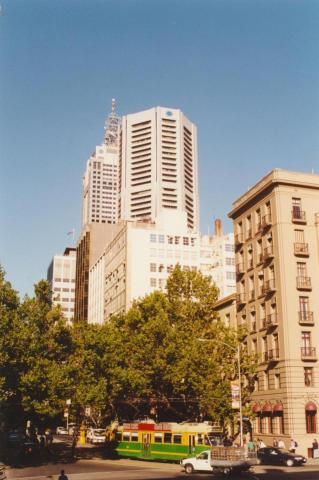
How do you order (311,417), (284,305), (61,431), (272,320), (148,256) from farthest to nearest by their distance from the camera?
(61,431), (148,256), (272,320), (284,305), (311,417)

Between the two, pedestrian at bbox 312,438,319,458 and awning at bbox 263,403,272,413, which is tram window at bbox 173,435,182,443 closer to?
awning at bbox 263,403,272,413

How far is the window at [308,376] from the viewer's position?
174 ft

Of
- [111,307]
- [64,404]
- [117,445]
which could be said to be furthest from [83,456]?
[111,307]

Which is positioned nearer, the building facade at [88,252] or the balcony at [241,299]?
the balcony at [241,299]

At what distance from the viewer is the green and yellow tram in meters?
44.1

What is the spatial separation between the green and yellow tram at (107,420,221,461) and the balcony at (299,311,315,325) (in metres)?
13.6

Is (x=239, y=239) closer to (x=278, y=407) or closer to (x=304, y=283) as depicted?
(x=304, y=283)

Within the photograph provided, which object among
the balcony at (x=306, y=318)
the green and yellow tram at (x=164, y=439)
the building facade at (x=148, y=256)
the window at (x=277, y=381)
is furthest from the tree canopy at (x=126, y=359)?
the building facade at (x=148, y=256)

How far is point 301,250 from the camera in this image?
2211 inches

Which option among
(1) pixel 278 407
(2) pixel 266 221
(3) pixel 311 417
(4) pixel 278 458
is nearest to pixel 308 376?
(3) pixel 311 417

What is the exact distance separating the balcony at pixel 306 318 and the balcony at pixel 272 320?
8.03ft

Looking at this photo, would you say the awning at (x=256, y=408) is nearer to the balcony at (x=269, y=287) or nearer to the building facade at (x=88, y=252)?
the balcony at (x=269, y=287)

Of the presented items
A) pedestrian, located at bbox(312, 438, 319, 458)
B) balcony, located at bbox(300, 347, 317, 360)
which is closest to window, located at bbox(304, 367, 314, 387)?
balcony, located at bbox(300, 347, 317, 360)

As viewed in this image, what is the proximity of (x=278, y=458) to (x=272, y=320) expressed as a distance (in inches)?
593
